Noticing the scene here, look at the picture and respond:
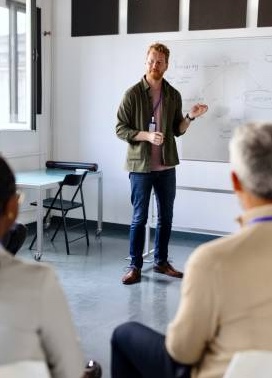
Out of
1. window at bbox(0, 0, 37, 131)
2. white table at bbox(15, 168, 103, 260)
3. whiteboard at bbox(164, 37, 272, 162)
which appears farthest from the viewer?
window at bbox(0, 0, 37, 131)

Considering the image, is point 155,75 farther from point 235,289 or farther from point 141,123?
point 235,289

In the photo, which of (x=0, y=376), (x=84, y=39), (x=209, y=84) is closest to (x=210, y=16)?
(x=209, y=84)

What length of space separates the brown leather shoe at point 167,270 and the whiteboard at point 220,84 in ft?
4.65

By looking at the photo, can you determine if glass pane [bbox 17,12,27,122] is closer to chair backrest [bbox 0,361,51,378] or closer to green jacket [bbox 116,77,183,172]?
green jacket [bbox 116,77,183,172]

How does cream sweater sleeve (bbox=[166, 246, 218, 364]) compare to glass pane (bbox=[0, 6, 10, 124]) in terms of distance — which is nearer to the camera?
cream sweater sleeve (bbox=[166, 246, 218, 364])

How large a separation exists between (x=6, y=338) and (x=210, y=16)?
4429mm

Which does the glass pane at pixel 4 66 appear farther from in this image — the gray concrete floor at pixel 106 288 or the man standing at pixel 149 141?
the man standing at pixel 149 141

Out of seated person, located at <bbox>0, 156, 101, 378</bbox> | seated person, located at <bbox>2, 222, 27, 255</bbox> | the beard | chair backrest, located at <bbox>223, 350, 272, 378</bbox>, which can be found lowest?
seated person, located at <bbox>2, 222, 27, 255</bbox>

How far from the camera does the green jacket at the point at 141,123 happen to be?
381cm

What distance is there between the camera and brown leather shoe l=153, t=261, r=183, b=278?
4.05 meters

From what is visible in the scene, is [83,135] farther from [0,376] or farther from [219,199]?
[0,376]

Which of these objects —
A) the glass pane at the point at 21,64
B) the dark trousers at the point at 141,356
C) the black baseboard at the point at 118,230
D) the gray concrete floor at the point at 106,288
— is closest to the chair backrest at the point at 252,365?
the dark trousers at the point at 141,356

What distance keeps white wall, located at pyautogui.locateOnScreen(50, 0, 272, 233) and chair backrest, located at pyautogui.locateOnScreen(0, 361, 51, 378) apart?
4.09 meters

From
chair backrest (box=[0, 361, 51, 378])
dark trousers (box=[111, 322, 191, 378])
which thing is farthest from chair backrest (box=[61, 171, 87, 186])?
chair backrest (box=[0, 361, 51, 378])
